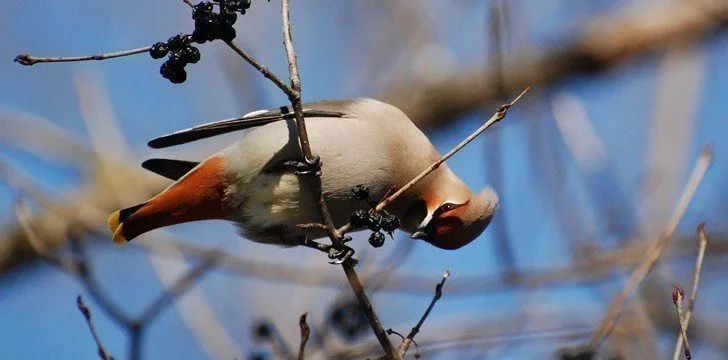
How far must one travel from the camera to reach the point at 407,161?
4.36 m

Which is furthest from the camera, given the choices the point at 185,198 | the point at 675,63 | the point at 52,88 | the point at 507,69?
the point at 52,88

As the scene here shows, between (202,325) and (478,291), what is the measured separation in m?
1.55

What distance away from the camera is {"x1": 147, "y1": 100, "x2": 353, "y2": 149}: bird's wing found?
429 cm

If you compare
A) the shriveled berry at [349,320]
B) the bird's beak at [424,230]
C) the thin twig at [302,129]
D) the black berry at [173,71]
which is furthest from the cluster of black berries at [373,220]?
the black berry at [173,71]

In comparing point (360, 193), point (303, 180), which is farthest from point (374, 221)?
point (303, 180)

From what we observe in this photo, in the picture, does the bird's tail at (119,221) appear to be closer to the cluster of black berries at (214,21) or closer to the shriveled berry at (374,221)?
the shriveled berry at (374,221)

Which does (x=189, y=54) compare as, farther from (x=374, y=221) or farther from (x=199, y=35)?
(x=374, y=221)

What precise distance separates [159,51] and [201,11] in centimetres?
21

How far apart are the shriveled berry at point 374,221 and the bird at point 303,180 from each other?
15.5 inches

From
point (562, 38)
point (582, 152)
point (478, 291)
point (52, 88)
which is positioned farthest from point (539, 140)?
point (52, 88)

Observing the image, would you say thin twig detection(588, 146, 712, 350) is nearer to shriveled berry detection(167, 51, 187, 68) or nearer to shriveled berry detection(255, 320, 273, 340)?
shriveled berry detection(255, 320, 273, 340)

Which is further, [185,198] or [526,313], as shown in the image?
[526,313]

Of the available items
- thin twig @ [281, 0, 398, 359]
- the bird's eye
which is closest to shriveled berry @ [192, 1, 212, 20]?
thin twig @ [281, 0, 398, 359]

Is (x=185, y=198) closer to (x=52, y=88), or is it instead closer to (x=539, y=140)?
(x=539, y=140)
